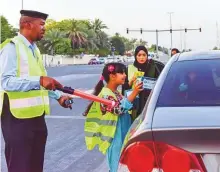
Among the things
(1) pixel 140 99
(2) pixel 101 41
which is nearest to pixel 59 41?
(2) pixel 101 41

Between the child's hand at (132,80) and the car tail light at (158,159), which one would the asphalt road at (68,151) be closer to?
the child's hand at (132,80)

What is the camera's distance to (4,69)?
149 inches

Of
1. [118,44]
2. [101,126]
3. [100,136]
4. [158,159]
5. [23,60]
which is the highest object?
[118,44]

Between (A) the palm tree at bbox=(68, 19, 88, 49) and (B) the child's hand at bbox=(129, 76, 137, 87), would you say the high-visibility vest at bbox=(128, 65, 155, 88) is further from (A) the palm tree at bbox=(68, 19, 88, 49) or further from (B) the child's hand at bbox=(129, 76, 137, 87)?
(A) the palm tree at bbox=(68, 19, 88, 49)

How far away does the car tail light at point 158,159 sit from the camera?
2.26 metres

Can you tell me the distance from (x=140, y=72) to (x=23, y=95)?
1841mm

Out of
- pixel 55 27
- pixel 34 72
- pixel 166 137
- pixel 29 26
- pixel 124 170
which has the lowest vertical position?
pixel 124 170

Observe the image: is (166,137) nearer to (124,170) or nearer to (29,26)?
(124,170)

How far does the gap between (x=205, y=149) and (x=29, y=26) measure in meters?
2.22

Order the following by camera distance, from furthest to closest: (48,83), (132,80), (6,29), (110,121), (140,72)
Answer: (6,29)
(140,72)
(132,80)
(110,121)
(48,83)

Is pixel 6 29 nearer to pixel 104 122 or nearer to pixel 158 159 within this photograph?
pixel 104 122

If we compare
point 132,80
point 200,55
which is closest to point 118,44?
point 132,80

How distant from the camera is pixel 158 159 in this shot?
7.63 ft

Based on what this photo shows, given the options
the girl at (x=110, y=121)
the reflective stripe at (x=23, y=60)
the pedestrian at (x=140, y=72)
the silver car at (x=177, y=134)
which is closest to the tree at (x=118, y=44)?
the pedestrian at (x=140, y=72)
